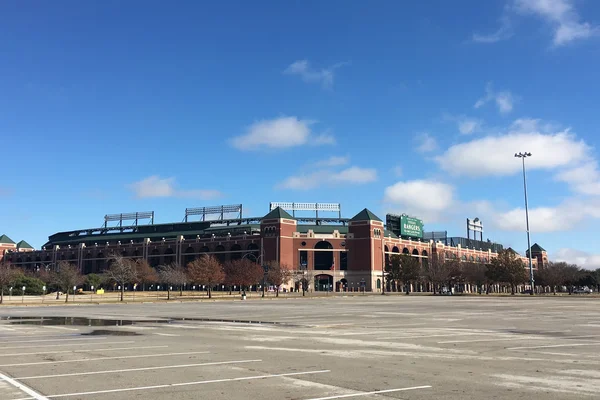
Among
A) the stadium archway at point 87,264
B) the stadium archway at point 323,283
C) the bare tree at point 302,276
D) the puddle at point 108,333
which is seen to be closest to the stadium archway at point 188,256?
the bare tree at point 302,276

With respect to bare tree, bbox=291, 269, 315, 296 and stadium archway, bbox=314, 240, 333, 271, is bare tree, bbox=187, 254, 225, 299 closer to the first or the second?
bare tree, bbox=291, 269, 315, 296

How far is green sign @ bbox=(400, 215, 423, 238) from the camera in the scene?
14312 cm

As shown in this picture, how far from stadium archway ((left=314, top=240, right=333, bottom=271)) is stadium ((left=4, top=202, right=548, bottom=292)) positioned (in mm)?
255

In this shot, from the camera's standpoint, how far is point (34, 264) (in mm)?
173625

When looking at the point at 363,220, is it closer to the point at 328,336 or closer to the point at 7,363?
the point at 328,336

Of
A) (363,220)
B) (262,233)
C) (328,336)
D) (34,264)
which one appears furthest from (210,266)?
(34,264)

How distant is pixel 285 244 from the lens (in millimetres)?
130250

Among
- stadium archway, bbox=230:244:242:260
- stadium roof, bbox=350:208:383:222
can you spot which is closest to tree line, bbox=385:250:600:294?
stadium roof, bbox=350:208:383:222

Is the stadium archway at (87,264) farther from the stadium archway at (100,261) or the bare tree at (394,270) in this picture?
the bare tree at (394,270)

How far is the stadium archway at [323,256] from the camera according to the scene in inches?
5212

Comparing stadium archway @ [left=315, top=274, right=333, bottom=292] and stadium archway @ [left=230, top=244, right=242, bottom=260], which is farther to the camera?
stadium archway @ [left=230, top=244, right=242, bottom=260]

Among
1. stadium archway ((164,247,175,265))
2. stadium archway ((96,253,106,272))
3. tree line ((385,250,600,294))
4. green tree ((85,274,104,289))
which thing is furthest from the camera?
stadium archway ((96,253,106,272))

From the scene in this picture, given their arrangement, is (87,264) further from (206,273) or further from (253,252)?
(206,273)

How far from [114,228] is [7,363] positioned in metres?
167
